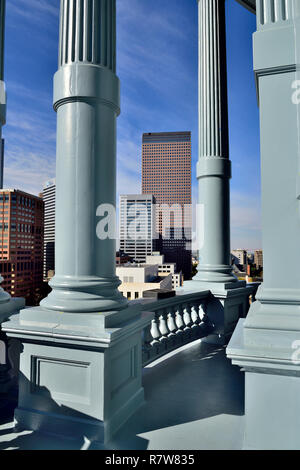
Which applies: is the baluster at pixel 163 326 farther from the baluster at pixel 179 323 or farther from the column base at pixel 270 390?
the column base at pixel 270 390

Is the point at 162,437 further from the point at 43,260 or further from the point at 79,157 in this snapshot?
the point at 43,260

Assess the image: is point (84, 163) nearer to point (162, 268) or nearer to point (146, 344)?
point (146, 344)

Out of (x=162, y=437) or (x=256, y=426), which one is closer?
(x=256, y=426)

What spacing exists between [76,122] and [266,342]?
552 centimetres

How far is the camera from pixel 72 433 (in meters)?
5.82

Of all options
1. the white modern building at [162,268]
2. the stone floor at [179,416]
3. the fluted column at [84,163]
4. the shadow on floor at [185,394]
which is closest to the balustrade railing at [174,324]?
the shadow on floor at [185,394]

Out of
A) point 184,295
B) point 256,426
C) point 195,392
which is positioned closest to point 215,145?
point 184,295

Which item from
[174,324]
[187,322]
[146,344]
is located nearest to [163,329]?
[174,324]

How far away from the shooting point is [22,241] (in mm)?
138125

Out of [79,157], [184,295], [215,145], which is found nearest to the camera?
[79,157]

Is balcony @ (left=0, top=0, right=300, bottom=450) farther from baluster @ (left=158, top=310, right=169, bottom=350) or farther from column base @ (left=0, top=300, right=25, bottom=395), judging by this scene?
baluster @ (left=158, top=310, right=169, bottom=350)

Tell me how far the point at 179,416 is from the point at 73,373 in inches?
99.1

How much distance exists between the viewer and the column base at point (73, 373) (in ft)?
19.0

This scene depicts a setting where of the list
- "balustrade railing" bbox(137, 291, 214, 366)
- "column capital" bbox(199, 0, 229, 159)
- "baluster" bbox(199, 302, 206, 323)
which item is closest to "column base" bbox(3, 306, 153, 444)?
"balustrade railing" bbox(137, 291, 214, 366)
